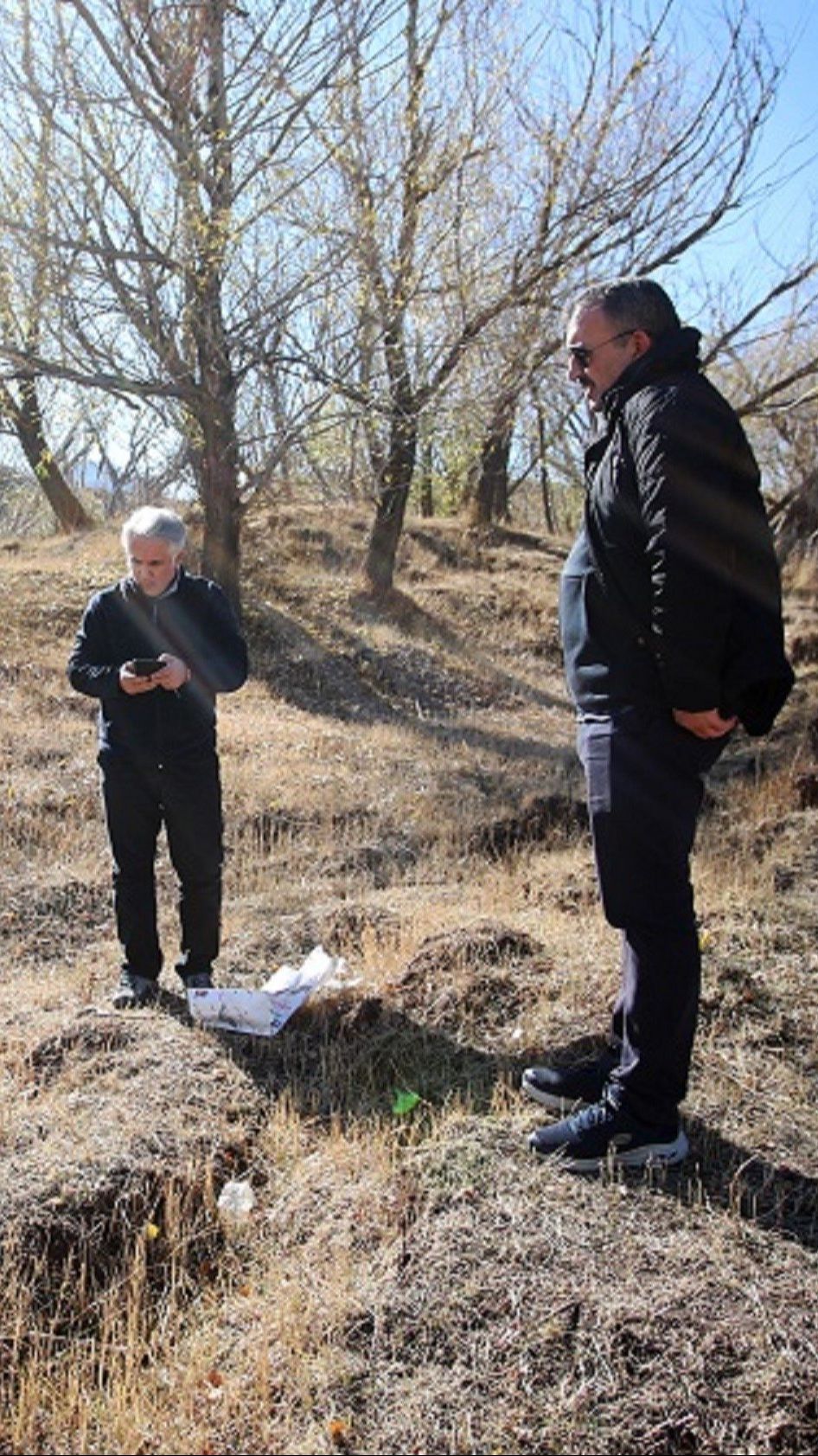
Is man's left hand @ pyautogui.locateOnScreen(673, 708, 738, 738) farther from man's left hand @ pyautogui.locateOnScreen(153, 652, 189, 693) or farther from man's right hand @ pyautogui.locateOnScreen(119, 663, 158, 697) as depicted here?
man's right hand @ pyautogui.locateOnScreen(119, 663, 158, 697)

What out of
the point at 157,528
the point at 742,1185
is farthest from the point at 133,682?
the point at 742,1185

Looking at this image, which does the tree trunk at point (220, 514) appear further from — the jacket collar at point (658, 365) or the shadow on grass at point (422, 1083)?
the jacket collar at point (658, 365)

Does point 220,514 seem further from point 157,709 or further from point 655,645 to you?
point 655,645

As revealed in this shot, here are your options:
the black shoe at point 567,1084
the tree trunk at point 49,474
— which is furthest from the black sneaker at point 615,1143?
the tree trunk at point 49,474

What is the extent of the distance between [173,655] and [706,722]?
217 cm

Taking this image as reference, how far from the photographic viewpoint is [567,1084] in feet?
11.5

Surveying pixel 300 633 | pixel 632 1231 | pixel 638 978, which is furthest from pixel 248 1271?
pixel 300 633

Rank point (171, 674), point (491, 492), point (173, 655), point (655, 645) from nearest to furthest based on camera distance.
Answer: point (655, 645), point (171, 674), point (173, 655), point (491, 492)

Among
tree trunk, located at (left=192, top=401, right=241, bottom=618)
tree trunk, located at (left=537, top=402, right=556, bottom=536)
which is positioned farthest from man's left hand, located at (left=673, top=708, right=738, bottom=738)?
tree trunk, located at (left=537, top=402, right=556, bottom=536)

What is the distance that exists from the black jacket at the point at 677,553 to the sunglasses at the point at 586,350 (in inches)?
3.3

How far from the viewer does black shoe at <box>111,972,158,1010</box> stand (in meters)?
4.60

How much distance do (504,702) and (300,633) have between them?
101 inches

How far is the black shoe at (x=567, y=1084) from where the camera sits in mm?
3498

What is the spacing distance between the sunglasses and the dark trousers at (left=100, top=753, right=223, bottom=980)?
2.10 metres
